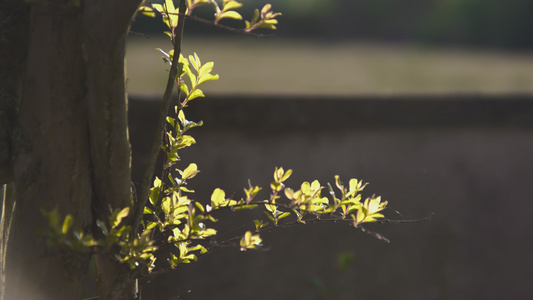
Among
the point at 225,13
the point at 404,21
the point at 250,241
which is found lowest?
the point at 404,21

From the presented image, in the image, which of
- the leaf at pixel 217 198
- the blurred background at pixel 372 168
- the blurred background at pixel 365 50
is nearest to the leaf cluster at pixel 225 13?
the blurred background at pixel 365 50

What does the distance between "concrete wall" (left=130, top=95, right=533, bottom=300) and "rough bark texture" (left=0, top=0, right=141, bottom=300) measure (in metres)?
1.37

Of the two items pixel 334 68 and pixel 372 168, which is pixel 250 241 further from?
pixel 334 68

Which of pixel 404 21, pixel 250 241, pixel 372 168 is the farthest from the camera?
pixel 404 21

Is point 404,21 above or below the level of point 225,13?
below

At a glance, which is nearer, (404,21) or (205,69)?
(205,69)

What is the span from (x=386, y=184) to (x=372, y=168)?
120 mm

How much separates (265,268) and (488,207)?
132cm

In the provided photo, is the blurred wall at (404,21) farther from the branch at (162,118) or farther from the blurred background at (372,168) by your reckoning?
the branch at (162,118)

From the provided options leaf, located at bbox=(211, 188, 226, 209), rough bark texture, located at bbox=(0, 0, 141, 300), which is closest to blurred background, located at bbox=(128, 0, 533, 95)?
rough bark texture, located at bbox=(0, 0, 141, 300)

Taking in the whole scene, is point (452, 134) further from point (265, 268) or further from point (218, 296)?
point (218, 296)

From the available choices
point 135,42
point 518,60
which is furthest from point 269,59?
point 518,60

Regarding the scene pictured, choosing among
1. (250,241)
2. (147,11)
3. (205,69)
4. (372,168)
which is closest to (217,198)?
(250,241)

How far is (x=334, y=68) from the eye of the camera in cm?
425
